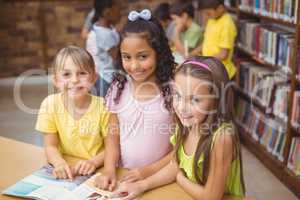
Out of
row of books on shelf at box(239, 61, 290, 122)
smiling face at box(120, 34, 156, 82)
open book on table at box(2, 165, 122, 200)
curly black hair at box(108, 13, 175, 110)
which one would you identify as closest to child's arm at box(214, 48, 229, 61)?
row of books on shelf at box(239, 61, 290, 122)

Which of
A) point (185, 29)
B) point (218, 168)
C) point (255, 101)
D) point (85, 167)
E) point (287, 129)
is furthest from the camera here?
point (185, 29)

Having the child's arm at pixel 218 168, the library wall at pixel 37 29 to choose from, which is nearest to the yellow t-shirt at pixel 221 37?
the child's arm at pixel 218 168

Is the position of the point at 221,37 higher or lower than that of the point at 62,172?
higher

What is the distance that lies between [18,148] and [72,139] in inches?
9.4

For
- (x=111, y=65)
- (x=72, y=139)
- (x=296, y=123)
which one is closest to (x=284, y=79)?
(x=296, y=123)

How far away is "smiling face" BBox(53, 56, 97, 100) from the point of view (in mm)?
1600

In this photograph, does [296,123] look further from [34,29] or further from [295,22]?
[34,29]

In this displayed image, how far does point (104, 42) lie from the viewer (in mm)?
3186

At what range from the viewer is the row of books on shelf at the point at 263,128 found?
2.92 metres

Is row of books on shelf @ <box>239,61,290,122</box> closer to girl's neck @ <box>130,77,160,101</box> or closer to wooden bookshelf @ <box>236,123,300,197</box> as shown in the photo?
wooden bookshelf @ <box>236,123,300,197</box>

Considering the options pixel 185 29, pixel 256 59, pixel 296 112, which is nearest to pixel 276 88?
pixel 296 112

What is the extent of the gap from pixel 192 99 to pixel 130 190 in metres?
0.36

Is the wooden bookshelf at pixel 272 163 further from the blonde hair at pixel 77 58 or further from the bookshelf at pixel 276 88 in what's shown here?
the blonde hair at pixel 77 58

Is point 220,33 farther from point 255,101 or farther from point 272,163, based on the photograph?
point 272,163
